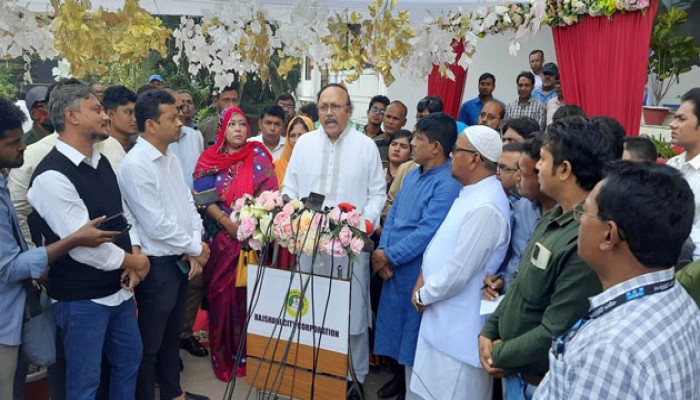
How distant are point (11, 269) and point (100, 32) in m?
1.94

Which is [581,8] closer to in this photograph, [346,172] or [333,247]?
[346,172]

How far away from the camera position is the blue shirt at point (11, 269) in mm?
2309

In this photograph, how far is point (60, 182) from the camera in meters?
2.47

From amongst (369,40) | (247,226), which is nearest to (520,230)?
(247,226)

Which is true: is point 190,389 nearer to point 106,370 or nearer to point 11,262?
point 106,370

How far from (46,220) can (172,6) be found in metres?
2.02

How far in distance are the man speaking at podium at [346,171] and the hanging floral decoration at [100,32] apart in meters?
1.26

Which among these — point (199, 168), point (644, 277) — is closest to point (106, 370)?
point (199, 168)

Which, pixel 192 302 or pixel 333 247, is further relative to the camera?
pixel 192 302

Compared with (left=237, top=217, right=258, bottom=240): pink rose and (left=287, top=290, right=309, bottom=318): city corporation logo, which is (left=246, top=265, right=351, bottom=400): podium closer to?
(left=287, top=290, right=309, bottom=318): city corporation logo

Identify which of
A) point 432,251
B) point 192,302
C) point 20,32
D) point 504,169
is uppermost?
point 20,32

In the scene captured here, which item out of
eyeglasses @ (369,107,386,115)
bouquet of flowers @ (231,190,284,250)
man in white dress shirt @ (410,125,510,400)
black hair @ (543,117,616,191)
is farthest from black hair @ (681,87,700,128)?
eyeglasses @ (369,107,386,115)

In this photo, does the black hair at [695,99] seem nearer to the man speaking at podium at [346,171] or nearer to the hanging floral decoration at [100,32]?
the man speaking at podium at [346,171]

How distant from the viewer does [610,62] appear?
13.4 ft
